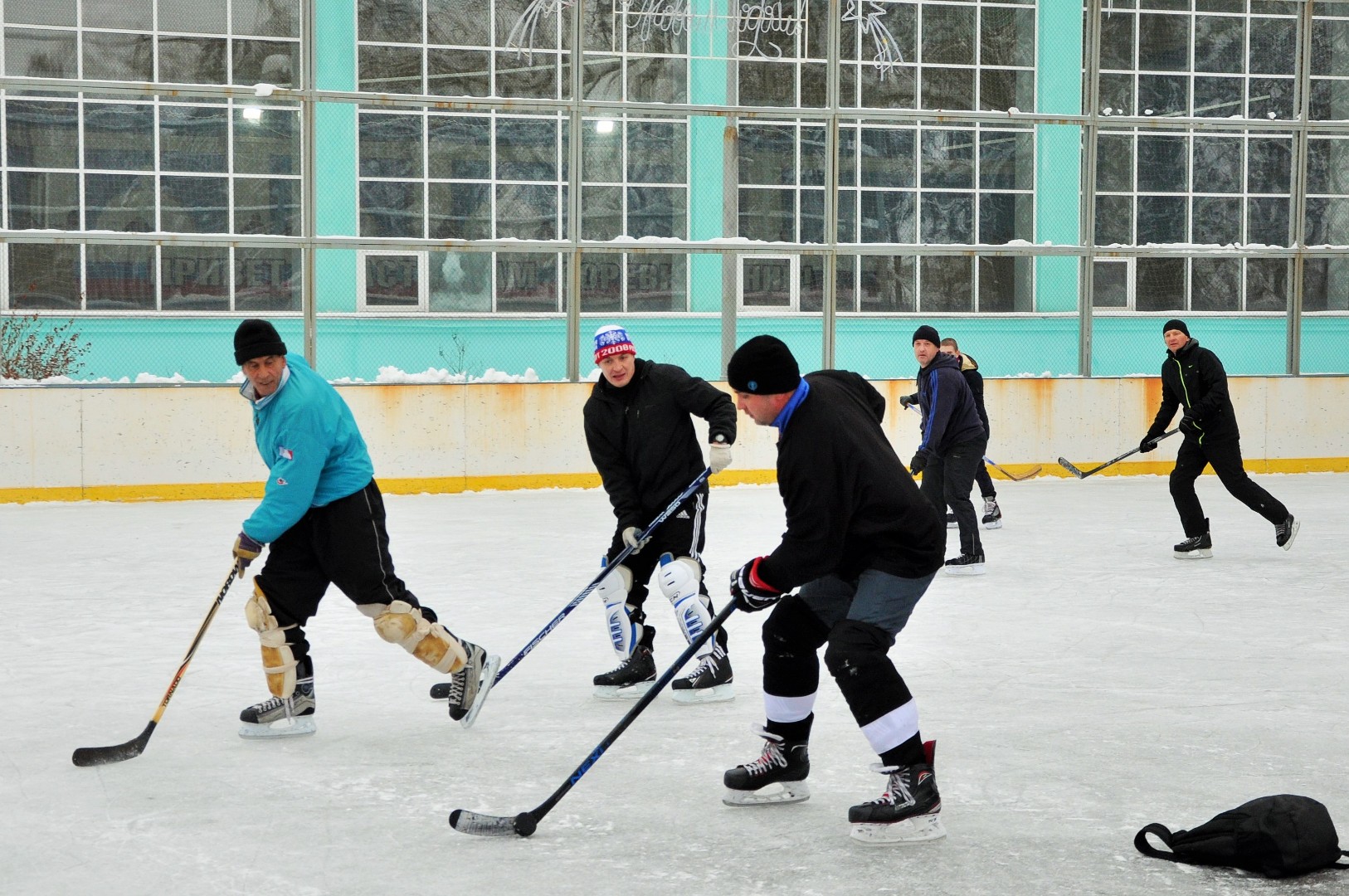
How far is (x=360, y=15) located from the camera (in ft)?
39.8

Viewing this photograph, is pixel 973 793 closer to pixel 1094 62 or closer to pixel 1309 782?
pixel 1309 782

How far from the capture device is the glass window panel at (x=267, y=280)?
1173 cm

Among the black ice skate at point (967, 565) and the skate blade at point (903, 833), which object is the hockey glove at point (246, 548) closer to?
the skate blade at point (903, 833)

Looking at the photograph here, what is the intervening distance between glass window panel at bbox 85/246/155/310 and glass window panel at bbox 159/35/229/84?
1402mm

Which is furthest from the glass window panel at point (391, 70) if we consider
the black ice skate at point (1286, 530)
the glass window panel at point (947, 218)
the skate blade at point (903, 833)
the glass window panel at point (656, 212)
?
the skate blade at point (903, 833)

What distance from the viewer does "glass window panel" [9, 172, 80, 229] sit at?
11281mm

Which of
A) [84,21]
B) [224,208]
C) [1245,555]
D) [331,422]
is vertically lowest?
[1245,555]

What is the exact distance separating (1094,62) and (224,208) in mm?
7813

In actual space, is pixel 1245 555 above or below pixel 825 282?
below

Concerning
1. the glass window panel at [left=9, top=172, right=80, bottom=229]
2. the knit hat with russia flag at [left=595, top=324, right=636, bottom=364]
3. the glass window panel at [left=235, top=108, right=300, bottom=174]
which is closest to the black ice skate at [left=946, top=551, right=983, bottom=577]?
the knit hat with russia flag at [left=595, top=324, right=636, bottom=364]

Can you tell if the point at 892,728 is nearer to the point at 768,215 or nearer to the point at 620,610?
the point at 620,610

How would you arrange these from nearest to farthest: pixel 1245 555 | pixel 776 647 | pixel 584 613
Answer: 1. pixel 776 647
2. pixel 584 613
3. pixel 1245 555

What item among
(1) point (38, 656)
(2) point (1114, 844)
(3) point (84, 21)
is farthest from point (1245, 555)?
(3) point (84, 21)

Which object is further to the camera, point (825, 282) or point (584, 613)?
point (825, 282)
